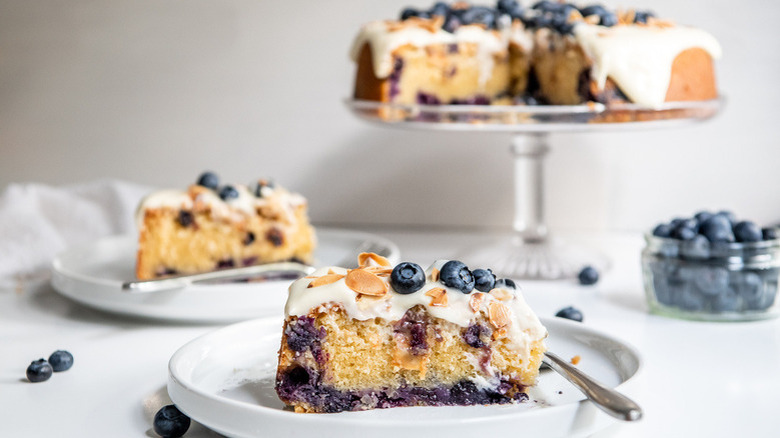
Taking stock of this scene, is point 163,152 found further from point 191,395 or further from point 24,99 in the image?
point 191,395

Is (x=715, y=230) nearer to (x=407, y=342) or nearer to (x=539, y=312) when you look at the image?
(x=539, y=312)

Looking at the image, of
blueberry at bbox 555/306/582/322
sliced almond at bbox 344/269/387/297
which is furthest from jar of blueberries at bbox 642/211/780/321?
sliced almond at bbox 344/269/387/297

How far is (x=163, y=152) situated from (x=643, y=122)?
155 centimetres

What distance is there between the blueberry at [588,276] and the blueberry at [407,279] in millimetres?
881

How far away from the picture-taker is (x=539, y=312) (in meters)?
1.80

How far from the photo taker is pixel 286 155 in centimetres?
277

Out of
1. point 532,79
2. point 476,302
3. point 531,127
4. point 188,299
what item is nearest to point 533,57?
point 532,79

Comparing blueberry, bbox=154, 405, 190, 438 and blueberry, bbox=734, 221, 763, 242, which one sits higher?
blueberry, bbox=734, 221, 763, 242

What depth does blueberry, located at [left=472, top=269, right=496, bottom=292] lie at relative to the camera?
123cm

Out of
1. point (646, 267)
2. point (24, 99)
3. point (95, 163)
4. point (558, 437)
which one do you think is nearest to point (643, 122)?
point (646, 267)

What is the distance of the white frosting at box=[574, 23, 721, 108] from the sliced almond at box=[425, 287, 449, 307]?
913 millimetres

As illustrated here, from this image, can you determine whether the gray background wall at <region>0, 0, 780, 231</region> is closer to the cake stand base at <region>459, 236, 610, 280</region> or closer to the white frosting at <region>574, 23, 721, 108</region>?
the cake stand base at <region>459, 236, 610, 280</region>

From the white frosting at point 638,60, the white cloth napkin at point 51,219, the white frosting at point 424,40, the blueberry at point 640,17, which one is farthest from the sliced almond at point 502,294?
the white cloth napkin at point 51,219

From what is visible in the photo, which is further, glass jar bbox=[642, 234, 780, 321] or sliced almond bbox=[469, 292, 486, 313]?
glass jar bbox=[642, 234, 780, 321]
